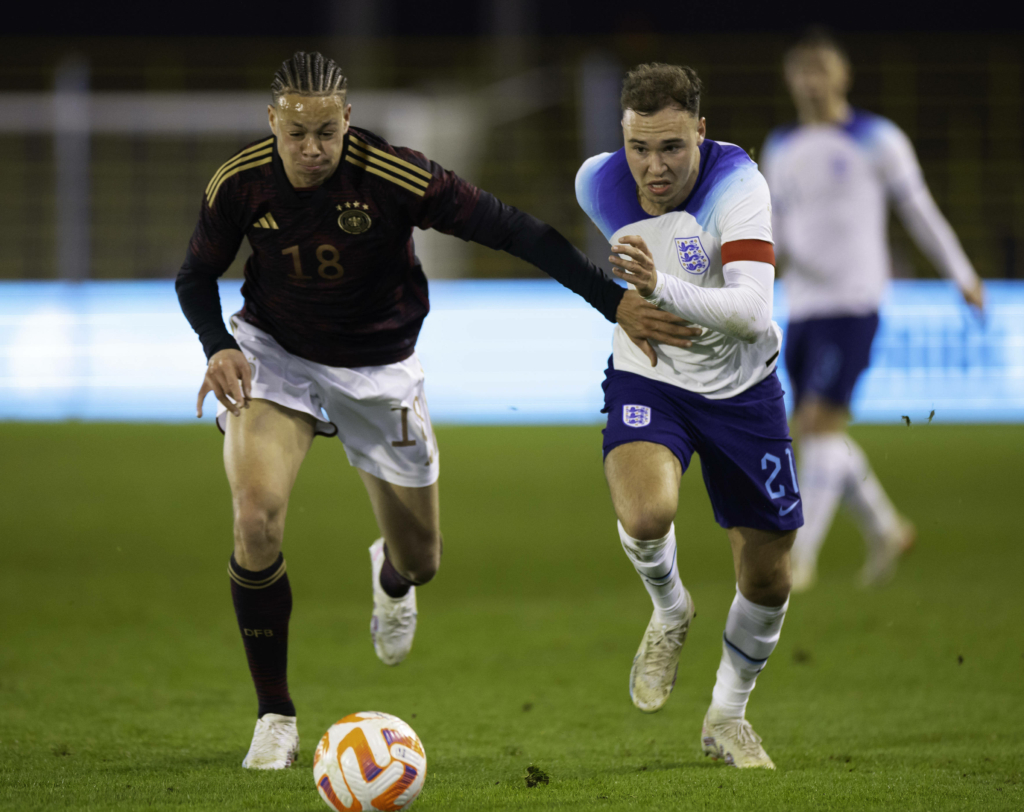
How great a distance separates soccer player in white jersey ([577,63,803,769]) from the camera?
382cm

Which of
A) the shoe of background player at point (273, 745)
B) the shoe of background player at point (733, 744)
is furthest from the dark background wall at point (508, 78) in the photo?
the shoe of background player at point (273, 745)

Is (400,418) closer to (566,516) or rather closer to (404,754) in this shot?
(404,754)

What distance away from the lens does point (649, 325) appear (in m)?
4.01

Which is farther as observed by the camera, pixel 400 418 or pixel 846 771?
pixel 400 418

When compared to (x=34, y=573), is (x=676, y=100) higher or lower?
higher

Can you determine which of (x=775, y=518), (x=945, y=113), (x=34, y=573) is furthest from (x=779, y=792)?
(x=945, y=113)

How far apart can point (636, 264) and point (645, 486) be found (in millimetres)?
692

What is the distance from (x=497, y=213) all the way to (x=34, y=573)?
185 inches

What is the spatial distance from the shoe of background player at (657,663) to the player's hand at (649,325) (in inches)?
32.6

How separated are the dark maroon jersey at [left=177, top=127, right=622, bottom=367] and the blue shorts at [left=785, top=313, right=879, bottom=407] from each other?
3.61 m

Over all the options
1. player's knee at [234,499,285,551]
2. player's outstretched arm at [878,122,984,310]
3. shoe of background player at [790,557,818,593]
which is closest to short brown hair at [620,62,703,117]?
player's knee at [234,499,285,551]

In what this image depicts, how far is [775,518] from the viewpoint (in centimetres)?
397

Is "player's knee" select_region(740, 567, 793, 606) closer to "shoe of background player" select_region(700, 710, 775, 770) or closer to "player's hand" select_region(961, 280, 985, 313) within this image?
"shoe of background player" select_region(700, 710, 775, 770)

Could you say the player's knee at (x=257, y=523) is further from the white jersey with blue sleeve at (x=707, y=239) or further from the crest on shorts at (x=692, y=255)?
the crest on shorts at (x=692, y=255)
